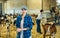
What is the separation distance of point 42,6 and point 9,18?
86 cm

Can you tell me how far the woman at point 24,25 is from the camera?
4.07 metres

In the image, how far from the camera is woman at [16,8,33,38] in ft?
13.4

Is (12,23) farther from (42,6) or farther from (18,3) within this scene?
(42,6)

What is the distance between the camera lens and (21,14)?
161 inches

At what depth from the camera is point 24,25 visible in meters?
4.09

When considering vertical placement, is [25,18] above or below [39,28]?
above

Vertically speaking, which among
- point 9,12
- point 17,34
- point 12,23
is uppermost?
point 9,12

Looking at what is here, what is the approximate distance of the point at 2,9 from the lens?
4156 millimetres

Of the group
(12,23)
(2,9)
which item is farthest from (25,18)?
(2,9)

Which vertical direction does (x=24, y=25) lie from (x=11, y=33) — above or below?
above

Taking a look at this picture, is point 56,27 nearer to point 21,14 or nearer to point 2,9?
point 21,14

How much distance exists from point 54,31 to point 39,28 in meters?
0.37

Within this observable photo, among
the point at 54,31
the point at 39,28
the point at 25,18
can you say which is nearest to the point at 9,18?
the point at 25,18

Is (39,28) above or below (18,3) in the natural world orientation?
below
